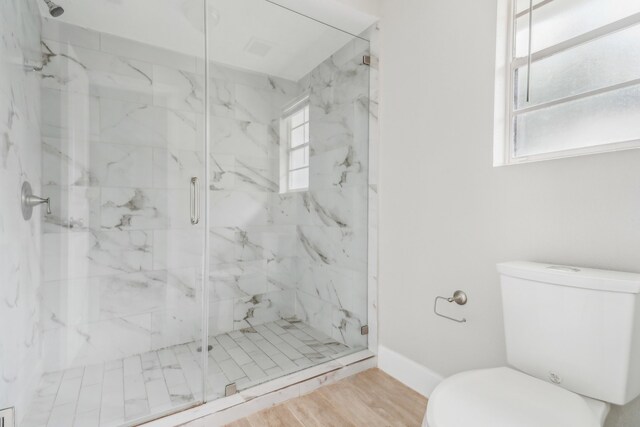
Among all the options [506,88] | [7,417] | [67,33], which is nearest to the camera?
[7,417]

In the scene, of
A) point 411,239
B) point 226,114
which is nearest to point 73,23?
point 226,114

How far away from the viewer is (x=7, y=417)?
1161mm

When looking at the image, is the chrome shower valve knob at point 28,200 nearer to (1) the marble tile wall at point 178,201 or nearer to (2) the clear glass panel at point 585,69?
(1) the marble tile wall at point 178,201

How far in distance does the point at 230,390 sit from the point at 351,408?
0.61 m

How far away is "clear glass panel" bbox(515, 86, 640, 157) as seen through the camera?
1.09 metres

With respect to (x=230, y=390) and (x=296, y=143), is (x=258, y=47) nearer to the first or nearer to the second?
(x=296, y=143)

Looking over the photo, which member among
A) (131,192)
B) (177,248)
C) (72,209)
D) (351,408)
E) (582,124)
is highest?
(582,124)

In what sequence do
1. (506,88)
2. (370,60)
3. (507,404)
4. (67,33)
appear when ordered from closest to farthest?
1. (507,404)
2. (506,88)
3. (67,33)
4. (370,60)

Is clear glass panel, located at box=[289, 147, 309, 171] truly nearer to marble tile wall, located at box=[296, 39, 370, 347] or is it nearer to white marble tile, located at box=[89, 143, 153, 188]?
marble tile wall, located at box=[296, 39, 370, 347]

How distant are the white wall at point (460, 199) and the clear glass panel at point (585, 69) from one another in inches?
7.0

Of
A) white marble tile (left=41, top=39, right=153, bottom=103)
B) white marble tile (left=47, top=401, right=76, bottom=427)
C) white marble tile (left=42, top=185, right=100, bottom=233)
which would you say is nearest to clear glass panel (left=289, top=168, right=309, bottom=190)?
white marble tile (left=41, top=39, right=153, bottom=103)

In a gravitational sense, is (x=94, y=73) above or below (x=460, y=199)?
above

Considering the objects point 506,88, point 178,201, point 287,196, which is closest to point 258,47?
point 287,196

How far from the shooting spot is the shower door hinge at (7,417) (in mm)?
1133
